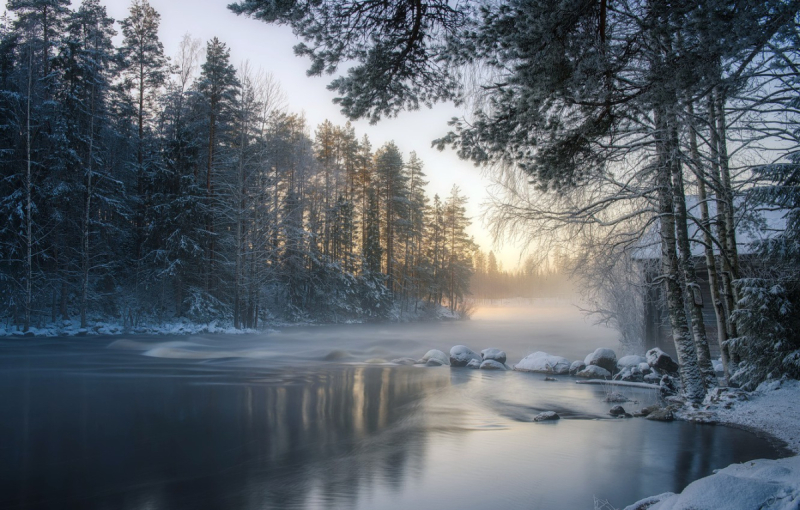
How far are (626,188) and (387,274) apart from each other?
1312 inches

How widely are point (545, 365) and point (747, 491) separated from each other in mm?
13849

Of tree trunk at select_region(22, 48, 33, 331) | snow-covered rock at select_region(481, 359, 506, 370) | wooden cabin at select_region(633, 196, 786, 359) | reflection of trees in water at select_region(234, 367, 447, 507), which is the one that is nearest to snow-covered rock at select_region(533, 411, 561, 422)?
reflection of trees in water at select_region(234, 367, 447, 507)

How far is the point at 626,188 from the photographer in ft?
29.1

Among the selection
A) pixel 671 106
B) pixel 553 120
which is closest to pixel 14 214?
pixel 553 120

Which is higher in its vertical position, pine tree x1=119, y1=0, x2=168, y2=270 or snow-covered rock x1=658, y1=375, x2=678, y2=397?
pine tree x1=119, y1=0, x2=168, y2=270

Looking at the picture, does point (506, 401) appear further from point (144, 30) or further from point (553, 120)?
point (144, 30)

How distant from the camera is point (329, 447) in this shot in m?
7.97

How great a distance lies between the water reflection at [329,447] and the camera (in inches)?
235

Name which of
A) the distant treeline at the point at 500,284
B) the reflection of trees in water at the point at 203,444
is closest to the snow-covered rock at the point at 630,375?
the reflection of trees in water at the point at 203,444

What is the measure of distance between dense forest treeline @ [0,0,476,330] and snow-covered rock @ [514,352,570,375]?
616 inches

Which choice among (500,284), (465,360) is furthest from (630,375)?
(500,284)

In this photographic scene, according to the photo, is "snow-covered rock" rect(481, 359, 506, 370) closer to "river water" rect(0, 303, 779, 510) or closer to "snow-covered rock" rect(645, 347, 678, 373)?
"river water" rect(0, 303, 779, 510)

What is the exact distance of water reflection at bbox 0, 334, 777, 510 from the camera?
5961mm

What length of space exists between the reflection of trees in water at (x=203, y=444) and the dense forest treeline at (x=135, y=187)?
478 inches
